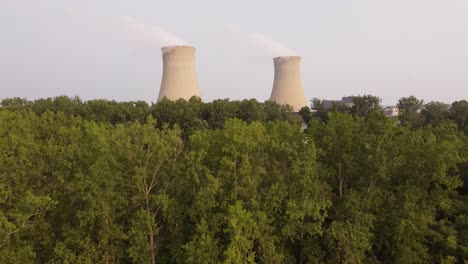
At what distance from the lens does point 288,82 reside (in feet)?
102

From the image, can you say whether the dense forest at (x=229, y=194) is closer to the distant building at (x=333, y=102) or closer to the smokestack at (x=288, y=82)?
the distant building at (x=333, y=102)

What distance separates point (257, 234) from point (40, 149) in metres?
4.92

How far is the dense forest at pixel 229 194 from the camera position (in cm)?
828

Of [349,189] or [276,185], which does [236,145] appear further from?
[349,189]

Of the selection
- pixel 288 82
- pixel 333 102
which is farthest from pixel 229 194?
pixel 288 82

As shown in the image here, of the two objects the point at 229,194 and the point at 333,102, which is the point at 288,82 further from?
the point at 229,194

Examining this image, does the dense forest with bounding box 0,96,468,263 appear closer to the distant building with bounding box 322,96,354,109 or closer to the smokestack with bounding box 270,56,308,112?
the distant building with bounding box 322,96,354,109

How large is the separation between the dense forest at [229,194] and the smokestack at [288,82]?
20.6 metres

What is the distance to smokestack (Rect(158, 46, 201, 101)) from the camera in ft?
89.2

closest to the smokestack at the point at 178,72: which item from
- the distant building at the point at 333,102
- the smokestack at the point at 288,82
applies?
the smokestack at the point at 288,82

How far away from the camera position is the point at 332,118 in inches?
411

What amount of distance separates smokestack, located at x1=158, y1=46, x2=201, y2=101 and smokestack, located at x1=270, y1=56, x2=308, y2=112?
6.41m

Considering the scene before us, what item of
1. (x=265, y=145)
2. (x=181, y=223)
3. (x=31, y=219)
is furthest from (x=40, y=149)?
(x=265, y=145)

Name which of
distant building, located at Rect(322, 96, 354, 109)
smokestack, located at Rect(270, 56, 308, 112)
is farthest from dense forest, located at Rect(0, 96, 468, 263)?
smokestack, located at Rect(270, 56, 308, 112)
